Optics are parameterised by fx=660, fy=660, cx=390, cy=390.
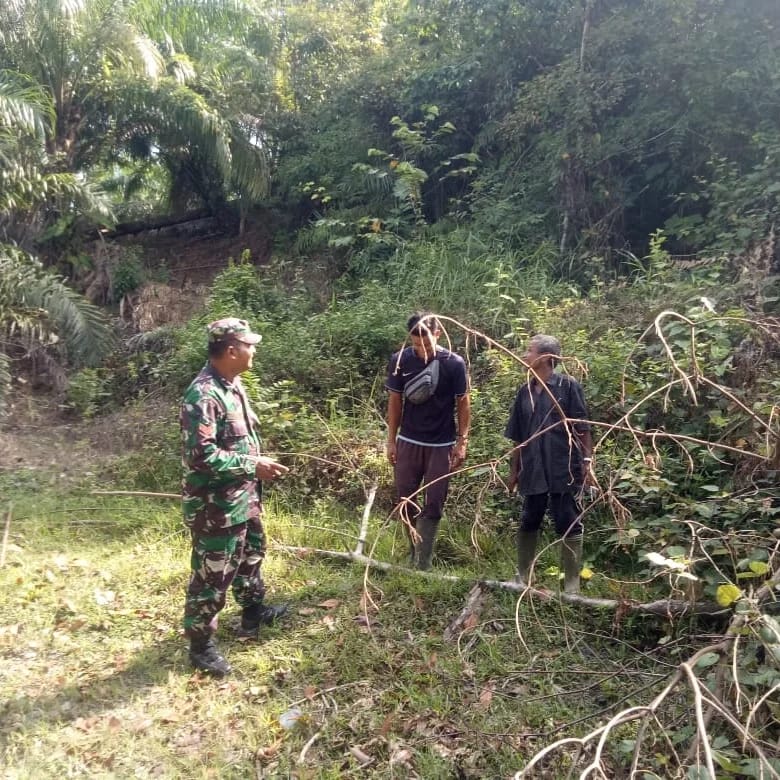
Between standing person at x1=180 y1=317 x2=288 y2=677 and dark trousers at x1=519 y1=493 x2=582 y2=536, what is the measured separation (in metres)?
1.38

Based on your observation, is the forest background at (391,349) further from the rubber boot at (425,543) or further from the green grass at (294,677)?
the rubber boot at (425,543)

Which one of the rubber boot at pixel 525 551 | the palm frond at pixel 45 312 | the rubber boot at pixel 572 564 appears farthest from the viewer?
the palm frond at pixel 45 312

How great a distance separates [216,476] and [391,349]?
150 inches

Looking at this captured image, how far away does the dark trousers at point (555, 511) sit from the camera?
11.5ft

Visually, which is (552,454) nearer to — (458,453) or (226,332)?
(458,453)

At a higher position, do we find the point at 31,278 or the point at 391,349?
the point at 31,278

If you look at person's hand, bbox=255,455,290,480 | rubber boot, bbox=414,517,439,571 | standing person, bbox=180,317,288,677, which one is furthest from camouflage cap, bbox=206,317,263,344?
rubber boot, bbox=414,517,439,571

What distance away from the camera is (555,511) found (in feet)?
11.6

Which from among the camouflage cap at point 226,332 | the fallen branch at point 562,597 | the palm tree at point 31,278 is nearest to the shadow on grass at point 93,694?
the fallen branch at point 562,597

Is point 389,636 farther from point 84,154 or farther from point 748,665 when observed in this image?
point 84,154

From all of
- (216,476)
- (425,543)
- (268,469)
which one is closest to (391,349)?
(425,543)

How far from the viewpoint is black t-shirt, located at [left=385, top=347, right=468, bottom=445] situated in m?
3.77

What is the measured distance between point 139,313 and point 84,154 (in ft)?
10.7

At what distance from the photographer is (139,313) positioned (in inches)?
392
